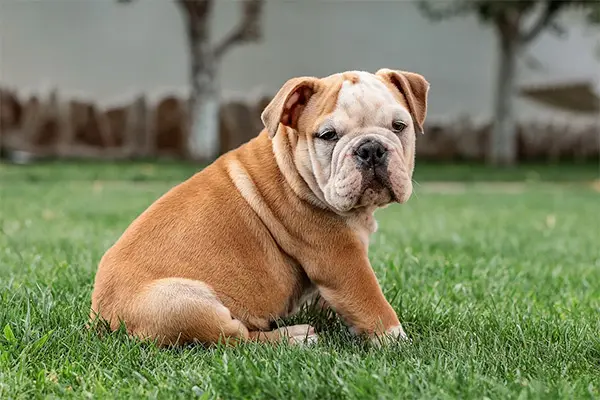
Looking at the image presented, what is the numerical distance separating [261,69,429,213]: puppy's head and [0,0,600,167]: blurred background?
13.6 m

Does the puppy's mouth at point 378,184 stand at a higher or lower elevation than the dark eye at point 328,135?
lower

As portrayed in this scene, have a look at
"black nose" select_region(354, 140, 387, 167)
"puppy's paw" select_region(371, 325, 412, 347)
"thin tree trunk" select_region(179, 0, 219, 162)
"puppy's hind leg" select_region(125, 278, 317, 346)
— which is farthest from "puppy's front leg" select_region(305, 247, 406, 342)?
"thin tree trunk" select_region(179, 0, 219, 162)

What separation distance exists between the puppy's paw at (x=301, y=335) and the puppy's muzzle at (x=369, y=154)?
720 mm

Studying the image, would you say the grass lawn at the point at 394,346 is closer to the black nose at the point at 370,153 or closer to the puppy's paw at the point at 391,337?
the puppy's paw at the point at 391,337

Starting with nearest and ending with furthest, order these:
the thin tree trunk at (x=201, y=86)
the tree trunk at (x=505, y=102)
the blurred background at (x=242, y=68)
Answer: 1. the thin tree trunk at (x=201, y=86)
2. the blurred background at (x=242, y=68)
3. the tree trunk at (x=505, y=102)

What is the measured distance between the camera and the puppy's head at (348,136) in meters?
3.18

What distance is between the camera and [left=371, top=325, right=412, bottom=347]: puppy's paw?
3174mm

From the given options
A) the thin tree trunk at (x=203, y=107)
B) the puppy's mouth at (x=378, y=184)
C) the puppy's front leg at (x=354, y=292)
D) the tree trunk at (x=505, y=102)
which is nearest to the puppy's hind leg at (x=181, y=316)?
the puppy's front leg at (x=354, y=292)

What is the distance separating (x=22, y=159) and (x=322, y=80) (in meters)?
15.3

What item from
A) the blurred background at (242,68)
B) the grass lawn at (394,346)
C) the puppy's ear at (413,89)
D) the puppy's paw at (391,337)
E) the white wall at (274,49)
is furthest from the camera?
the white wall at (274,49)

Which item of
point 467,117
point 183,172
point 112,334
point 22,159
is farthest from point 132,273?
point 467,117

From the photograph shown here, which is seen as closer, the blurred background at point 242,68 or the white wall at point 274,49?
the blurred background at point 242,68

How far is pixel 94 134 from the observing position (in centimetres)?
1872

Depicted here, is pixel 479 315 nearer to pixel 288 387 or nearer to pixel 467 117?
pixel 288 387
